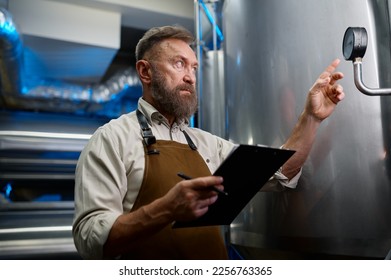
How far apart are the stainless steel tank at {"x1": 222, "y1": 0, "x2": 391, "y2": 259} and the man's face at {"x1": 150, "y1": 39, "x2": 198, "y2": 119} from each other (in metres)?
0.16

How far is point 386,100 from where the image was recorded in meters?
0.76

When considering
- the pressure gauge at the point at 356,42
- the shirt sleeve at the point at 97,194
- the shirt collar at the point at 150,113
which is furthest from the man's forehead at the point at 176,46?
the pressure gauge at the point at 356,42

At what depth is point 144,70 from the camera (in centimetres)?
103

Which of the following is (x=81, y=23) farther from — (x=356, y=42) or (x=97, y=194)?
(x=356, y=42)

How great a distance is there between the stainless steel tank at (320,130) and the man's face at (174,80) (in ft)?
0.53

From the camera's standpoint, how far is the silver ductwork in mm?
1720

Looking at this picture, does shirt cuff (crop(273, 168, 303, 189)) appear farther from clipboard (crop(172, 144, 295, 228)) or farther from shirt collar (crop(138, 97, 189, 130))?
shirt collar (crop(138, 97, 189, 130))

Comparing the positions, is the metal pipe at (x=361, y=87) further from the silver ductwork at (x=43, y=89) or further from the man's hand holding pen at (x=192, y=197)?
the silver ductwork at (x=43, y=89)

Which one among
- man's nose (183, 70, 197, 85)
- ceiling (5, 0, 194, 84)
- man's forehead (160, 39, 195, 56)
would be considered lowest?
man's nose (183, 70, 197, 85)

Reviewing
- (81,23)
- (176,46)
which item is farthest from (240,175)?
(81,23)

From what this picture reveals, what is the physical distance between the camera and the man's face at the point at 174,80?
3.15ft

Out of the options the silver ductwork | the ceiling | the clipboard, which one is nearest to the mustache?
the clipboard
